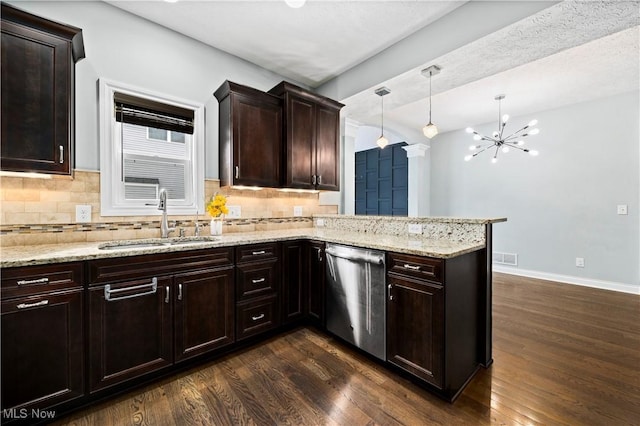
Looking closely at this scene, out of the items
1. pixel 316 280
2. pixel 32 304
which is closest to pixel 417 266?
pixel 316 280

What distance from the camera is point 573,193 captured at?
4340mm

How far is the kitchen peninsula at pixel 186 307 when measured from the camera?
1517 mm

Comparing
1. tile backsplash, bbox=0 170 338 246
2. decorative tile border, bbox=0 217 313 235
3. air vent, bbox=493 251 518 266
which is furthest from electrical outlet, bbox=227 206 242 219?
air vent, bbox=493 251 518 266

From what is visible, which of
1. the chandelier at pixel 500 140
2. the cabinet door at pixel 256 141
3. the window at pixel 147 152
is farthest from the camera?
the chandelier at pixel 500 140

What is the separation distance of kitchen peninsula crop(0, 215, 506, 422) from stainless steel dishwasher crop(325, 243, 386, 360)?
0.28ft

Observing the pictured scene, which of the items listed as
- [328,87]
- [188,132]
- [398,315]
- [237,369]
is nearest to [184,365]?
[237,369]

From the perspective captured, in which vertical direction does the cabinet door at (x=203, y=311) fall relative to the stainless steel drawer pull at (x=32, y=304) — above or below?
below

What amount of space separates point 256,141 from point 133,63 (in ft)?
3.98

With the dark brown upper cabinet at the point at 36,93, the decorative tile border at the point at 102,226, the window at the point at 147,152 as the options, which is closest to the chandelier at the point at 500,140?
the decorative tile border at the point at 102,226

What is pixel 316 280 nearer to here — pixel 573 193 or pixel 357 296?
pixel 357 296

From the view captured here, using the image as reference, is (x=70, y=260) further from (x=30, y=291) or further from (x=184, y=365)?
(x=184, y=365)

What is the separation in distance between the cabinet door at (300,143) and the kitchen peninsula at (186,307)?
931mm

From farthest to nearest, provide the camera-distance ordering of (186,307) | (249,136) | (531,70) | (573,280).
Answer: (573,280) → (531,70) → (249,136) → (186,307)

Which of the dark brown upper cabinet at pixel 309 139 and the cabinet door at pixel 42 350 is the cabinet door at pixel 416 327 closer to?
the dark brown upper cabinet at pixel 309 139
